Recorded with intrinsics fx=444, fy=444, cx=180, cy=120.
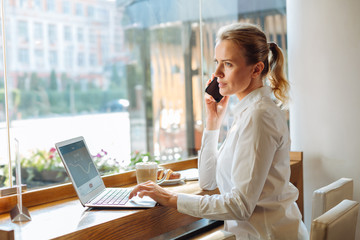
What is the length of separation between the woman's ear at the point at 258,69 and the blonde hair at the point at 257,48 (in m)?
0.02

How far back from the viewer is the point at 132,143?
11.0 feet

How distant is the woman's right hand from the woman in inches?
13.7

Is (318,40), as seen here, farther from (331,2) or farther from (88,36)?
(88,36)

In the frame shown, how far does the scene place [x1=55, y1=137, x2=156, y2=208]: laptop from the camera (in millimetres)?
1795

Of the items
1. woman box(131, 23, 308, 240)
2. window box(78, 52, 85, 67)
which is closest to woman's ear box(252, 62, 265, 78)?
woman box(131, 23, 308, 240)

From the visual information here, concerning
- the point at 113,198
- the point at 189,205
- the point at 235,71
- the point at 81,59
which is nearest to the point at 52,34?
the point at 81,59

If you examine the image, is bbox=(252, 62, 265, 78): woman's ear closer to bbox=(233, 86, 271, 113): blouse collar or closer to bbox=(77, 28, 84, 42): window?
bbox=(233, 86, 271, 113): blouse collar

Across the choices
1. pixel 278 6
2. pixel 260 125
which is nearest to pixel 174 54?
pixel 278 6

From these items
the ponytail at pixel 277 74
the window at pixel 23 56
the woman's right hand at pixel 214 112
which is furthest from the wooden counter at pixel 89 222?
the window at pixel 23 56

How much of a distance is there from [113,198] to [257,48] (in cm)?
87

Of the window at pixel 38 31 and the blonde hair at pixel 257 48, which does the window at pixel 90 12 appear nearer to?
the window at pixel 38 31

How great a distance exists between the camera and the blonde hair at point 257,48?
1.69 meters

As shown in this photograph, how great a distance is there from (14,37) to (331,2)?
2.02m

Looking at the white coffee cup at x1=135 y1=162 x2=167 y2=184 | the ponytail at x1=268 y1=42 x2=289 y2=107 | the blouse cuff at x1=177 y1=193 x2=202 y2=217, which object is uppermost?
the ponytail at x1=268 y1=42 x2=289 y2=107
